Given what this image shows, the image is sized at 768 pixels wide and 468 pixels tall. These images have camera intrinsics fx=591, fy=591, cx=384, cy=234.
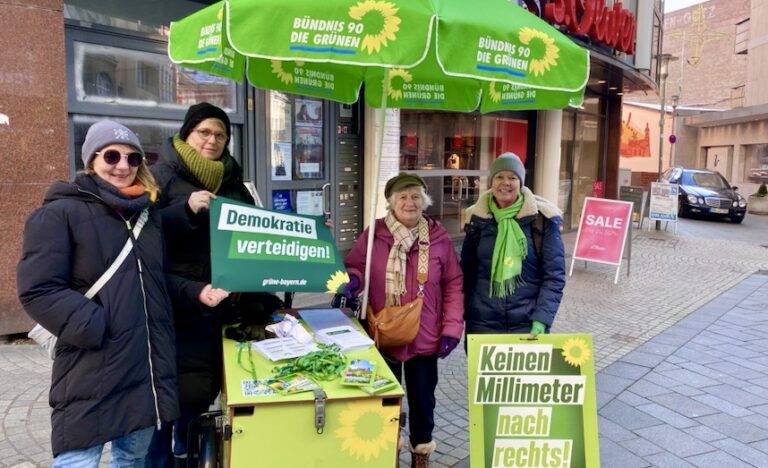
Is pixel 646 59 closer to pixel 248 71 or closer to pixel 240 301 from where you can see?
pixel 248 71

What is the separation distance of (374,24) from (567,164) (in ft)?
42.2

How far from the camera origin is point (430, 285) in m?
3.17

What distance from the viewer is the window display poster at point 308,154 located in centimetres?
771

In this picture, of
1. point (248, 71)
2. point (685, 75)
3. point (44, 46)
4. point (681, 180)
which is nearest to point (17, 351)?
point (44, 46)

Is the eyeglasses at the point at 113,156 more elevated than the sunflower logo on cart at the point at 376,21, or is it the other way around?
the sunflower logo on cart at the point at 376,21

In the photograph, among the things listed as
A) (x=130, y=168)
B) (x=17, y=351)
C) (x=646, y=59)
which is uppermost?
(x=646, y=59)

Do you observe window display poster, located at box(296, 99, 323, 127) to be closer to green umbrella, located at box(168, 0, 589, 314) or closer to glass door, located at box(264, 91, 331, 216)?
glass door, located at box(264, 91, 331, 216)

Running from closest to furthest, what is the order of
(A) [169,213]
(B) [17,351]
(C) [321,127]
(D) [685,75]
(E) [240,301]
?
(A) [169,213]
(E) [240,301]
(B) [17,351]
(C) [321,127]
(D) [685,75]

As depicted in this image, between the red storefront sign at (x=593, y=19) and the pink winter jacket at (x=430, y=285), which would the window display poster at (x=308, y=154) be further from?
the pink winter jacket at (x=430, y=285)

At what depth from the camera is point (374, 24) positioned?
2.25 metres

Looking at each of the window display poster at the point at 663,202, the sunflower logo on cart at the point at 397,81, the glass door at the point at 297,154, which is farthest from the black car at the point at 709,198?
the sunflower logo on cart at the point at 397,81

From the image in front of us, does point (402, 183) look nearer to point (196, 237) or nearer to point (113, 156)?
point (196, 237)

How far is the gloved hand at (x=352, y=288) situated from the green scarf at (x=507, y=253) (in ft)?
2.46

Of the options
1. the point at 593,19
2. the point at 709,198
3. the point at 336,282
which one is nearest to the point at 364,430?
the point at 336,282
